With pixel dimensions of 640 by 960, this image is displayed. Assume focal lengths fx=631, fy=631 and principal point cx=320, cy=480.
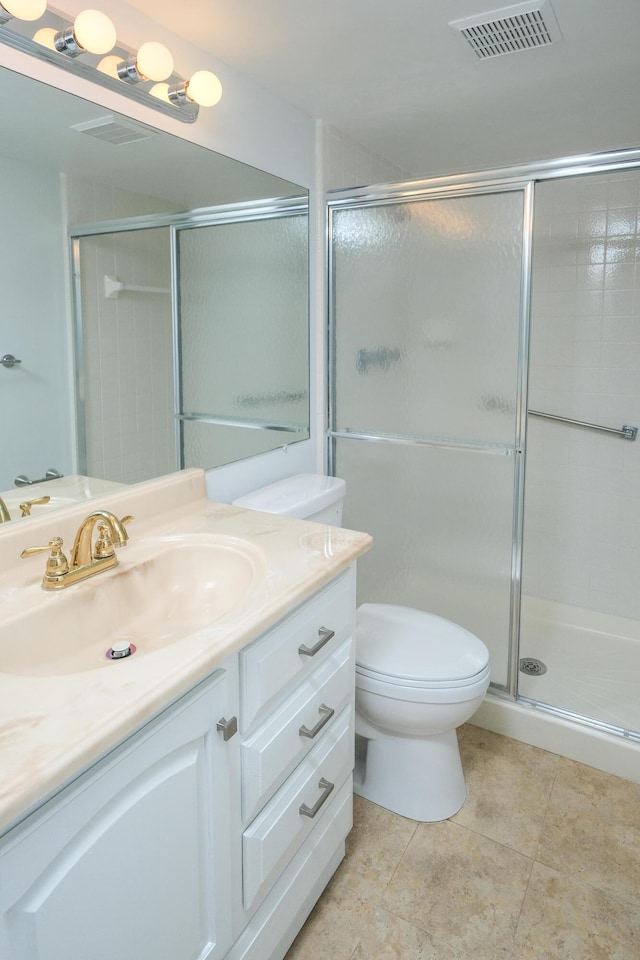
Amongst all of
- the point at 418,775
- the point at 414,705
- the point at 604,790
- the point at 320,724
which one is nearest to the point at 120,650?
the point at 320,724

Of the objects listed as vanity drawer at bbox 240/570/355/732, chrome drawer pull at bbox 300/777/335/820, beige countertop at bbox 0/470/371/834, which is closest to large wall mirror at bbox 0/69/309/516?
beige countertop at bbox 0/470/371/834

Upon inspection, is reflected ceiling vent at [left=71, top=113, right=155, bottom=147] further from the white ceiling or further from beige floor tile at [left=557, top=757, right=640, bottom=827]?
beige floor tile at [left=557, top=757, right=640, bottom=827]

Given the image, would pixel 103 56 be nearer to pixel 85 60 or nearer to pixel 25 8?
pixel 85 60

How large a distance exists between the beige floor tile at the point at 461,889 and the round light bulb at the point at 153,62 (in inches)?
80.1

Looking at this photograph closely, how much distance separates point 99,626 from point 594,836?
4.84ft

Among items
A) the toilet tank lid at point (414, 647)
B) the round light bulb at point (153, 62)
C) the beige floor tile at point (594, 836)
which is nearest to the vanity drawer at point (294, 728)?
the toilet tank lid at point (414, 647)

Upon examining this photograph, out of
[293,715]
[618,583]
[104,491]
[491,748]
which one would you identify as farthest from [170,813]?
[618,583]

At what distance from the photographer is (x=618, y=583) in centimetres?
290

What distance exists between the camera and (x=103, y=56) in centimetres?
139

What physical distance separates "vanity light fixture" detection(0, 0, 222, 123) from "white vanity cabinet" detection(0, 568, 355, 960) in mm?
1225

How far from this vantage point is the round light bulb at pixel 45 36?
4.10 feet

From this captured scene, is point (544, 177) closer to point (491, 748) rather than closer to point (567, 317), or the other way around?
point (567, 317)

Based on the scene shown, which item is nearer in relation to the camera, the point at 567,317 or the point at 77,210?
the point at 77,210

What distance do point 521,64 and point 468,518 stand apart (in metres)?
1.40
